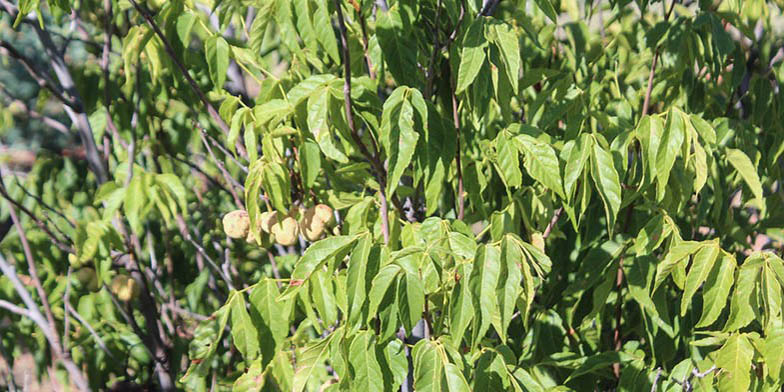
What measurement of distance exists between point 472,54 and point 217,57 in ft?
1.82

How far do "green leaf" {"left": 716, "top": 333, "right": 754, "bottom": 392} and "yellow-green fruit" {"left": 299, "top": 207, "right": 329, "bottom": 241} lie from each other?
773 mm

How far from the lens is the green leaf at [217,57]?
4.93 ft

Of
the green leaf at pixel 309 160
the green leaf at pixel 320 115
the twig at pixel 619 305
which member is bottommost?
the twig at pixel 619 305

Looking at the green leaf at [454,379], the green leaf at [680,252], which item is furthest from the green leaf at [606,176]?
the green leaf at [454,379]

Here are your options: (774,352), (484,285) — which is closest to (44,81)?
(484,285)

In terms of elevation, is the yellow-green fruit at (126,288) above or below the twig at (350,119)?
below

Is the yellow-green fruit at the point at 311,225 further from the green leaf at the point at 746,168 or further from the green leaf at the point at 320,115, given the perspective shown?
the green leaf at the point at 746,168

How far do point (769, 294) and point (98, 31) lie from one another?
218cm

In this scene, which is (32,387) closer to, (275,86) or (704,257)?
(275,86)

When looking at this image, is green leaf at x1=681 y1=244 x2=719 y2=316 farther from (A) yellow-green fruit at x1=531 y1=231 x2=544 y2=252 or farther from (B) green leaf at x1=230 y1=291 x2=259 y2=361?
(B) green leaf at x1=230 y1=291 x2=259 y2=361

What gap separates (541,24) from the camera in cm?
228

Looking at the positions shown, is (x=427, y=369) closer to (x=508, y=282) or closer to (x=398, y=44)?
(x=508, y=282)

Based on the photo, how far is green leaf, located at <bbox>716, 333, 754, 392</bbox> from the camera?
4.12 feet

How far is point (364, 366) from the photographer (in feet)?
3.97
